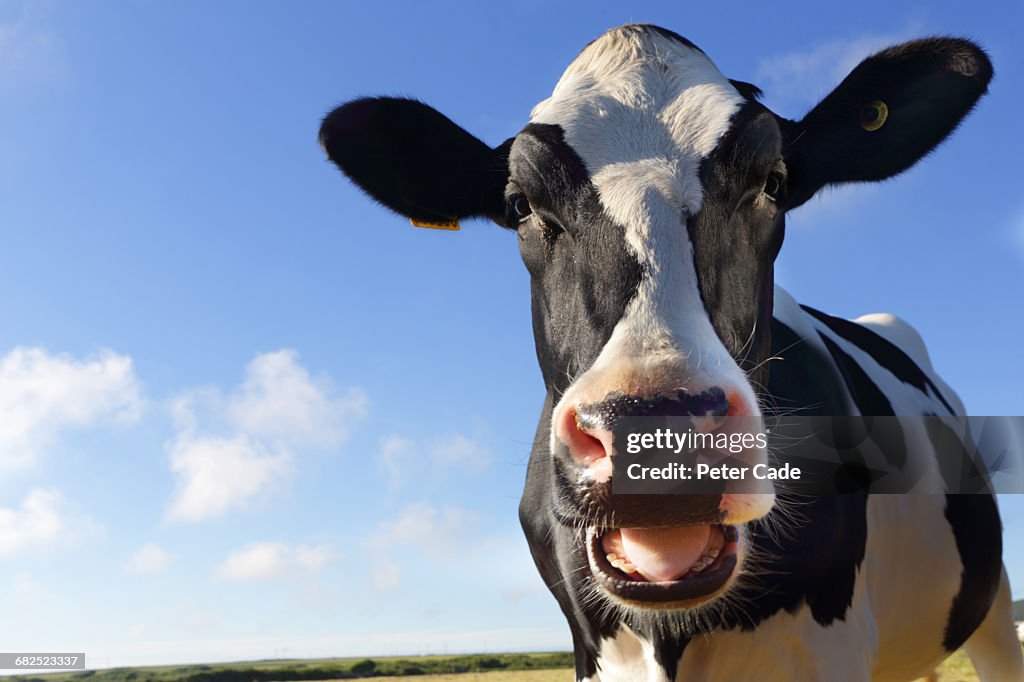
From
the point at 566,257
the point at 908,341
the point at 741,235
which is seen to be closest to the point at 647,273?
the point at 566,257

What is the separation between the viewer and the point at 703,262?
2.99m

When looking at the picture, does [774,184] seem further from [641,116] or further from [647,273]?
[647,273]

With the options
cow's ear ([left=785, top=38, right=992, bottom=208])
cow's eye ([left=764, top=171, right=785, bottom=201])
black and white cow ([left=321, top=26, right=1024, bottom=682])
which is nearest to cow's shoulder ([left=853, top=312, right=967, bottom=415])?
black and white cow ([left=321, top=26, right=1024, bottom=682])

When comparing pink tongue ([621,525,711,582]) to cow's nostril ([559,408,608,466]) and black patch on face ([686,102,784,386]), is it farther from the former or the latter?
black patch on face ([686,102,784,386])

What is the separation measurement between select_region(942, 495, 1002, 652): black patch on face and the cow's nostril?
3.57 metres

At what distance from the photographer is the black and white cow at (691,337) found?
2521 millimetres

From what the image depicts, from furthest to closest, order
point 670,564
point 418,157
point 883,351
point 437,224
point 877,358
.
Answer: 1. point 883,351
2. point 877,358
3. point 437,224
4. point 418,157
5. point 670,564

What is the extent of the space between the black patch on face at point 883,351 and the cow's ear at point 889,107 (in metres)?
1.80

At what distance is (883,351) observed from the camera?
638cm

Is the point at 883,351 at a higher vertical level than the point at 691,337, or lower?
higher

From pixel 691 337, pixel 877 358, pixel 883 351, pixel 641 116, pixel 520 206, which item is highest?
pixel 641 116

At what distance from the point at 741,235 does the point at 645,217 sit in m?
0.49

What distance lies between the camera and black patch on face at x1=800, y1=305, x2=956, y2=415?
6.04 m

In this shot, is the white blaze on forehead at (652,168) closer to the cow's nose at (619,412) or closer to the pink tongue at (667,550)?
the cow's nose at (619,412)
